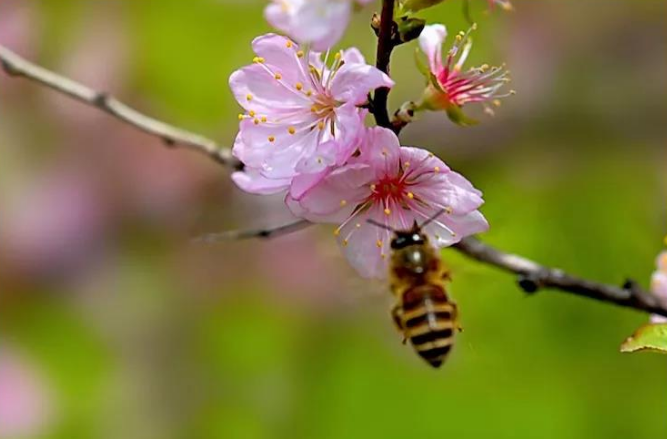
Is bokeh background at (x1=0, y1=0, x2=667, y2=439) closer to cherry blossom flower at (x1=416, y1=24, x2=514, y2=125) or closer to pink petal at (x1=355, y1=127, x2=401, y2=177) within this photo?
cherry blossom flower at (x1=416, y1=24, x2=514, y2=125)

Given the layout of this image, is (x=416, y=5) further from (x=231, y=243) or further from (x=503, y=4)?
(x=231, y=243)

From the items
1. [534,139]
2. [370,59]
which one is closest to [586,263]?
[534,139]

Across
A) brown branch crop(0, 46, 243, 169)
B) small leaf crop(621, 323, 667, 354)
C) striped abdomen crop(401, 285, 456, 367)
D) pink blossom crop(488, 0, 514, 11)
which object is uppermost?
brown branch crop(0, 46, 243, 169)

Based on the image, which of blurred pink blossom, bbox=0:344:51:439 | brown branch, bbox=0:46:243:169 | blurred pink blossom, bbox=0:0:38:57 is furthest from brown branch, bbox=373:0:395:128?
blurred pink blossom, bbox=0:344:51:439

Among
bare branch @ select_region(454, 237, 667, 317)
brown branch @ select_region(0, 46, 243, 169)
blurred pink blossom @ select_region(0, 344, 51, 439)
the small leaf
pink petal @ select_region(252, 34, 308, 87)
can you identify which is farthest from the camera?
blurred pink blossom @ select_region(0, 344, 51, 439)

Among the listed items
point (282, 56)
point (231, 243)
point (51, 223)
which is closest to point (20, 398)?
point (51, 223)

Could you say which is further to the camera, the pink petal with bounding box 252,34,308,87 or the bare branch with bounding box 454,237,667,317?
the bare branch with bounding box 454,237,667,317
